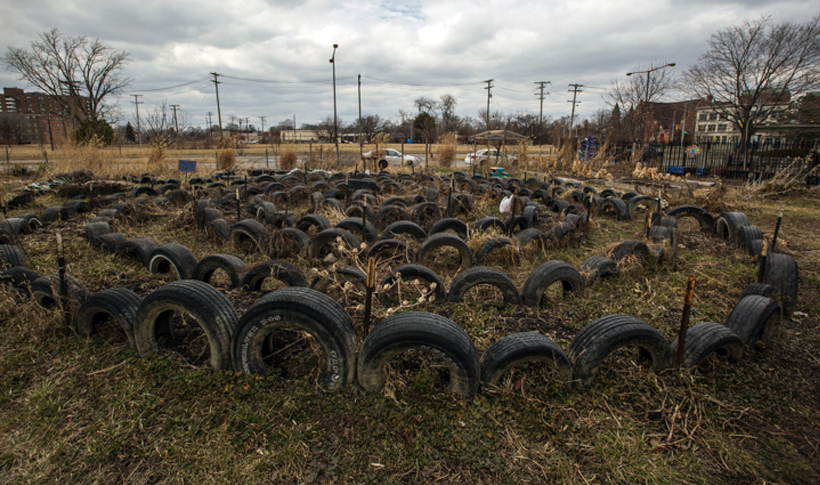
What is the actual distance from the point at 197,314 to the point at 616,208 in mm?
9619

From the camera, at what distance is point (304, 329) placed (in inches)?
123

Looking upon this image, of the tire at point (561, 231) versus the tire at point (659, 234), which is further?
the tire at point (561, 231)

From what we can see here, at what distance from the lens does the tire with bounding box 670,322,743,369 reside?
134 inches

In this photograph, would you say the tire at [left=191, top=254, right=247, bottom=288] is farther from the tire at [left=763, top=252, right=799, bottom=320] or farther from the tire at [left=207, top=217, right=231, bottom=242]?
the tire at [left=763, top=252, right=799, bottom=320]

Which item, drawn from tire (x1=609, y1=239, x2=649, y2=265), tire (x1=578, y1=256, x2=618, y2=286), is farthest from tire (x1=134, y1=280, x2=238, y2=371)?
tire (x1=609, y1=239, x2=649, y2=265)

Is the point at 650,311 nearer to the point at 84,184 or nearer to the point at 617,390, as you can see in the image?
the point at 617,390

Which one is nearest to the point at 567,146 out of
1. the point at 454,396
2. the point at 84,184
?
the point at 84,184

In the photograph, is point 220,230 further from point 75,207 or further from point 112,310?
point 75,207

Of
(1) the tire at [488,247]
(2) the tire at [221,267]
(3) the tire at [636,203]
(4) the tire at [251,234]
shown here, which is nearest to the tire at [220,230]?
(4) the tire at [251,234]

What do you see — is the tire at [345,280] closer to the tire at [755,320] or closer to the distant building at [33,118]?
the tire at [755,320]

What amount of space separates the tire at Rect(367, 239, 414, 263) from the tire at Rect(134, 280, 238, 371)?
271 cm

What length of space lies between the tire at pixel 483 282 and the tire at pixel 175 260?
10.3 ft

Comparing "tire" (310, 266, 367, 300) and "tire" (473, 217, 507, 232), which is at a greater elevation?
"tire" (473, 217, 507, 232)

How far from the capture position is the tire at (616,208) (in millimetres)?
10023
